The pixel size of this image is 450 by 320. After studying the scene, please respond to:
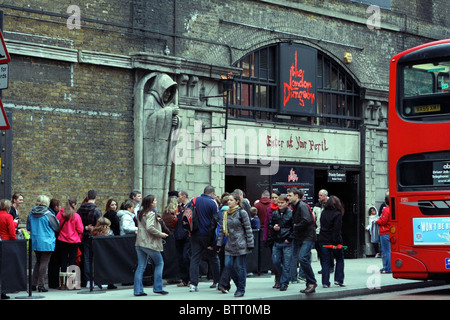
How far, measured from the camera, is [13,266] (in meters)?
14.7

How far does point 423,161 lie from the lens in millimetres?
14805

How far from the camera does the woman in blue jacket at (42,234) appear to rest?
631 inches

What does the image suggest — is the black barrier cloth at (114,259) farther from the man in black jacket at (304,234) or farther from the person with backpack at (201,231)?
the man in black jacket at (304,234)

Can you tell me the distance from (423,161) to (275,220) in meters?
3.01

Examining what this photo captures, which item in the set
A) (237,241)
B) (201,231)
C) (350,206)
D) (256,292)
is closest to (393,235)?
(256,292)

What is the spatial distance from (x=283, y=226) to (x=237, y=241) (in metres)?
1.40

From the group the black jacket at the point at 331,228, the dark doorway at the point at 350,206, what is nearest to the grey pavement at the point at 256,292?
the black jacket at the point at 331,228

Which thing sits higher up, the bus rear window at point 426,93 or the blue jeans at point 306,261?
the bus rear window at point 426,93

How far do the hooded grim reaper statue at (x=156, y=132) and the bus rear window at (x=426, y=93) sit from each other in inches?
307

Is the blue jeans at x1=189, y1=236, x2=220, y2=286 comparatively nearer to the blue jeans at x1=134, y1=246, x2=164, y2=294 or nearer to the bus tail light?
the blue jeans at x1=134, y1=246, x2=164, y2=294

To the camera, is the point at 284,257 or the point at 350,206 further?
the point at 350,206

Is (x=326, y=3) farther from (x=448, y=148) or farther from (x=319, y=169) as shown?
(x=448, y=148)

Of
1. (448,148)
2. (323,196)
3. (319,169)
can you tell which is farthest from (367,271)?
(448,148)

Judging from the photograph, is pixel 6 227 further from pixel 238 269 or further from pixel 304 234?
pixel 304 234
